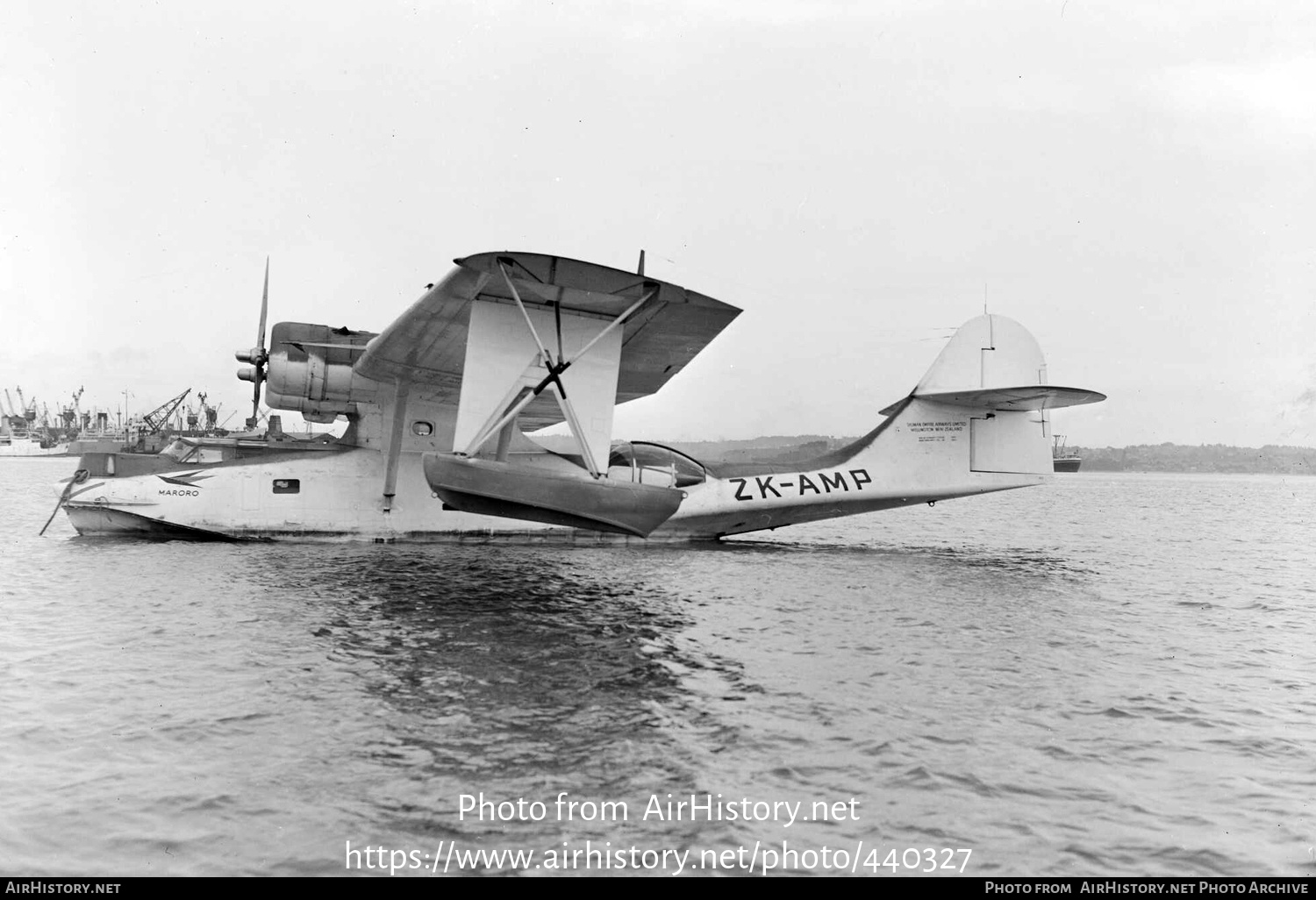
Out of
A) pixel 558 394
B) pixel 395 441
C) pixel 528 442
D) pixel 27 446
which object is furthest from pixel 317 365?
pixel 27 446

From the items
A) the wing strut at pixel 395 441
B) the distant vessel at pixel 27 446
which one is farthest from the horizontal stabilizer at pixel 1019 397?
the distant vessel at pixel 27 446

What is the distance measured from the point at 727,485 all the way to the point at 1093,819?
447 inches

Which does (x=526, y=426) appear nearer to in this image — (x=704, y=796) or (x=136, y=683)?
(x=136, y=683)

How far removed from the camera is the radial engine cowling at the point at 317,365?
1342cm

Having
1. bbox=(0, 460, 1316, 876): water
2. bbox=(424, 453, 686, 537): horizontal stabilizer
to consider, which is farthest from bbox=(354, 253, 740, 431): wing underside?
bbox=(0, 460, 1316, 876): water

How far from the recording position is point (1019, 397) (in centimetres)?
1364

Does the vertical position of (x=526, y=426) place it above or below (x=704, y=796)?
above

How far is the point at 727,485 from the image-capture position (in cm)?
1507

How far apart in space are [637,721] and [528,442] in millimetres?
9926

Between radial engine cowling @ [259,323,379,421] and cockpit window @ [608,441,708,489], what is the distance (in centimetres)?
431

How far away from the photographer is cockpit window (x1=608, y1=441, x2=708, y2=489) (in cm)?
1456

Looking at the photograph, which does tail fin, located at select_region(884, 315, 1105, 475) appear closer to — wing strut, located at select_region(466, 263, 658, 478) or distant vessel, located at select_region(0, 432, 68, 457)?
wing strut, located at select_region(466, 263, 658, 478)

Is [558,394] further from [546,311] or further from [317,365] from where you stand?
[317,365]

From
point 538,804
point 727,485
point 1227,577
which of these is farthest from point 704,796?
point 1227,577
